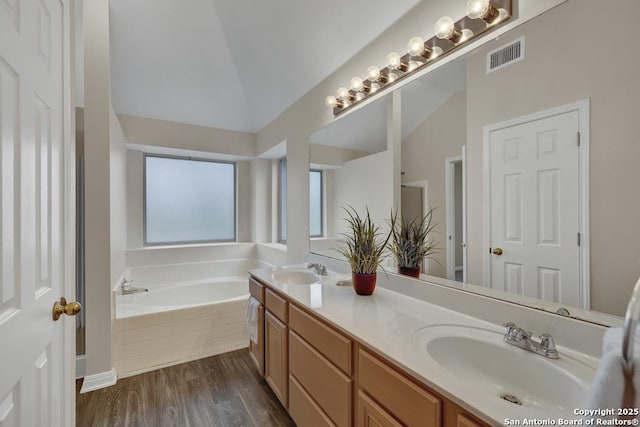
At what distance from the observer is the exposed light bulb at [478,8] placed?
1.26m

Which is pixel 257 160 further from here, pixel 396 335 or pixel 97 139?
pixel 396 335

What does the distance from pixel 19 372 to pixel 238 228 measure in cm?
364

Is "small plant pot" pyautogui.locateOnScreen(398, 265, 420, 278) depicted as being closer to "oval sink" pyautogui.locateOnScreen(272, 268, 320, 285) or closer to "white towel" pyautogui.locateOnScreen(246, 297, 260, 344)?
"oval sink" pyautogui.locateOnScreen(272, 268, 320, 285)

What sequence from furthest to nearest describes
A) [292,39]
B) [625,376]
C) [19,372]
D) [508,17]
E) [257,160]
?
[257,160] < [292,39] < [508,17] < [19,372] < [625,376]

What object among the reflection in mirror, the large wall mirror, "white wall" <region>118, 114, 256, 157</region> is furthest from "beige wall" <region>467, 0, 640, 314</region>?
"white wall" <region>118, 114, 256, 157</region>

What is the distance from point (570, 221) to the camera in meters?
1.03

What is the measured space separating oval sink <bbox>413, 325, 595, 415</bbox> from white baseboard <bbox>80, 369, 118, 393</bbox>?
2378 mm

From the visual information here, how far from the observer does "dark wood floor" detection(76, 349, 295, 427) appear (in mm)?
1815

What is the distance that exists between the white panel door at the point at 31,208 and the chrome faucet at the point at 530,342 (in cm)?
147

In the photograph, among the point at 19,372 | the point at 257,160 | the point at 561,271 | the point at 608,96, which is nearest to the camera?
the point at 19,372

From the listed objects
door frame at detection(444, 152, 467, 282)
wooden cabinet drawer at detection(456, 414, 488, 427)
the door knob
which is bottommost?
wooden cabinet drawer at detection(456, 414, 488, 427)

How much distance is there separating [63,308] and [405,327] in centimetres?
130

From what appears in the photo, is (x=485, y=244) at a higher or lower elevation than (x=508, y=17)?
lower

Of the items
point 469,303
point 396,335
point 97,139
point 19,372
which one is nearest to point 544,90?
point 469,303
